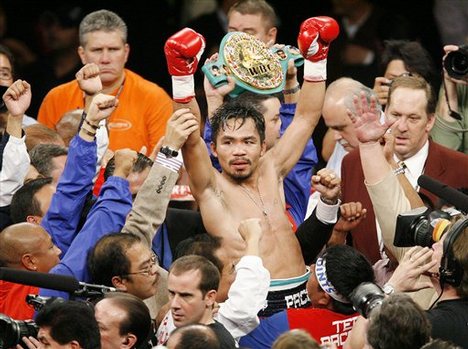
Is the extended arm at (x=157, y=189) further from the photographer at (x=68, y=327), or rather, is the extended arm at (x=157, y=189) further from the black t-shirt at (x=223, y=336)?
the photographer at (x=68, y=327)

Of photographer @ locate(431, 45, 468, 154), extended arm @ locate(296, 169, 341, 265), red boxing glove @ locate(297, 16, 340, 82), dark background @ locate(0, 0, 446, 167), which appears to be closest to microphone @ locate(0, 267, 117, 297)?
A: extended arm @ locate(296, 169, 341, 265)

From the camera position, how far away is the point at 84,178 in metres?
6.99

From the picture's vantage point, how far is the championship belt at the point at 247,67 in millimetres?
7438

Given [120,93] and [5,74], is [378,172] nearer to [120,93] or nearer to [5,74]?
[120,93]

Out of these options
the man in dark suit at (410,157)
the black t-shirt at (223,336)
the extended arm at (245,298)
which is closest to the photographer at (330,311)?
the extended arm at (245,298)

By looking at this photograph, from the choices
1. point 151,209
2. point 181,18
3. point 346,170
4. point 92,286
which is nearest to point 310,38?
point 346,170

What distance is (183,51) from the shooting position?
6.73 meters

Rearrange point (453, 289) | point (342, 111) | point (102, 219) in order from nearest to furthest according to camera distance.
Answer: point (453, 289) → point (102, 219) → point (342, 111)

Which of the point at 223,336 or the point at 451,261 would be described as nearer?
the point at 451,261

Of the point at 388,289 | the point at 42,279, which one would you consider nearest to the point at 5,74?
the point at 42,279

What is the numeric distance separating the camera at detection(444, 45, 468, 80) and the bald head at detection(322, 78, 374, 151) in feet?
1.78

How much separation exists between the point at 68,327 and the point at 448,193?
1.64 meters

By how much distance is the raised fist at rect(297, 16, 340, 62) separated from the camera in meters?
7.38

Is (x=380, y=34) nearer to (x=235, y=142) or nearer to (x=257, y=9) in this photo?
(x=257, y=9)
